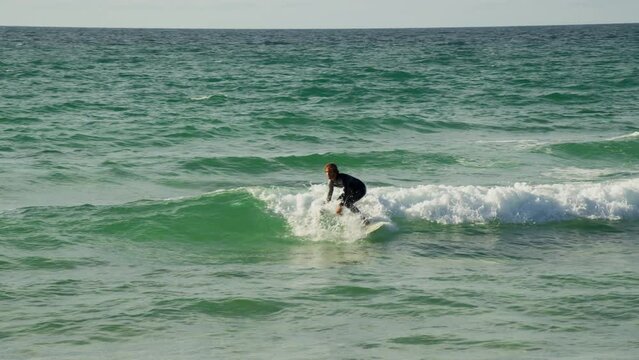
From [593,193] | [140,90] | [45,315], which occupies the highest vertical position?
[140,90]

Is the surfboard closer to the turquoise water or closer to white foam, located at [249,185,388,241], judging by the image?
white foam, located at [249,185,388,241]

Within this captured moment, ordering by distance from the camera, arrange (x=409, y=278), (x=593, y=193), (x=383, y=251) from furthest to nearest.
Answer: (x=593, y=193) → (x=383, y=251) → (x=409, y=278)

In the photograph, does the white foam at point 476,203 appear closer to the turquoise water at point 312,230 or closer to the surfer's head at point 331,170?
the turquoise water at point 312,230

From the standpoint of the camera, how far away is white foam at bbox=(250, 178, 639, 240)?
58.9 feet

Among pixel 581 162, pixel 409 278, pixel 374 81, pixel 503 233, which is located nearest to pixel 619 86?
pixel 374 81

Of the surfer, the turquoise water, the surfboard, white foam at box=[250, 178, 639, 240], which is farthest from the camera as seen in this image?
white foam at box=[250, 178, 639, 240]

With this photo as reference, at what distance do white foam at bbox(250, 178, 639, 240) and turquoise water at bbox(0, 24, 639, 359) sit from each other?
5 centimetres

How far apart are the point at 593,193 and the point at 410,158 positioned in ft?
19.3

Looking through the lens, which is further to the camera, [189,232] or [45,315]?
[189,232]

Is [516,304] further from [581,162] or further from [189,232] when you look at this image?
[581,162]

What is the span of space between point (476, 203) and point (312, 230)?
11.1ft

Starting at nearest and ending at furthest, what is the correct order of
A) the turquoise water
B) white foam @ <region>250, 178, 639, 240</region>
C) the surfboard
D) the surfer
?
the turquoise water, the surfer, the surfboard, white foam @ <region>250, 178, 639, 240</region>

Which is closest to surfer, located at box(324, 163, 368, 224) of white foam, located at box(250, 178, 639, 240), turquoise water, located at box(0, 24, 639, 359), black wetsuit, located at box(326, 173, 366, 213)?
black wetsuit, located at box(326, 173, 366, 213)

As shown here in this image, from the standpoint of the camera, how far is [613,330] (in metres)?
11.1
